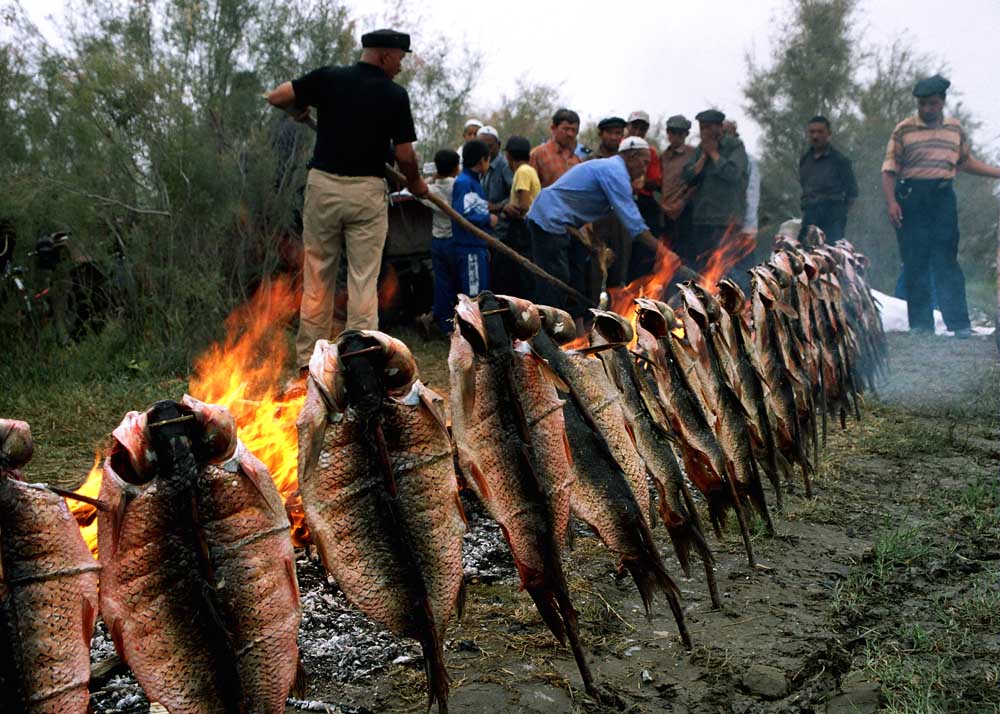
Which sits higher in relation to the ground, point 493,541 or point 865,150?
point 865,150

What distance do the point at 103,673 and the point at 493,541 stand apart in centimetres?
207

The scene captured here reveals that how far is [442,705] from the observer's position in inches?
88.2

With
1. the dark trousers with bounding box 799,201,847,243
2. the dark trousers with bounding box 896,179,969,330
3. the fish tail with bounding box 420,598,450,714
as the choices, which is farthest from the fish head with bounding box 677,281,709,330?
the dark trousers with bounding box 896,179,969,330

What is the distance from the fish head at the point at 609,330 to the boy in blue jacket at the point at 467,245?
6.97m

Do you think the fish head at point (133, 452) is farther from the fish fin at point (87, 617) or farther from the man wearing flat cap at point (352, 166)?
the man wearing flat cap at point (352, 166)

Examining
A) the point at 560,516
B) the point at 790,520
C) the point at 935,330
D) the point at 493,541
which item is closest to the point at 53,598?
the point at 560,516

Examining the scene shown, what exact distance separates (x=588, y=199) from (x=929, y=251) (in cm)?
637

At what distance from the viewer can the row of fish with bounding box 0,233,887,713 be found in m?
1.88

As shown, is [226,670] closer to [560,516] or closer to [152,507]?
[152,507]

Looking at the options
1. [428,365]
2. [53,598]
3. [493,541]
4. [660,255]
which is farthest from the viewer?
[428,365]

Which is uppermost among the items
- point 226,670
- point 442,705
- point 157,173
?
point 157,173

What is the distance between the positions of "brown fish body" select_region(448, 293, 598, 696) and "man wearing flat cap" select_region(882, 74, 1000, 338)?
11.2m

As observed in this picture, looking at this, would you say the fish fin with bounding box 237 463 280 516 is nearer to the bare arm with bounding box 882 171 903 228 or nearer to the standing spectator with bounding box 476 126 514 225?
the standing spectator with bounding box 476 126 514 225

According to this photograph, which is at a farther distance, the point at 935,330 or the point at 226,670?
the point at 935,330
